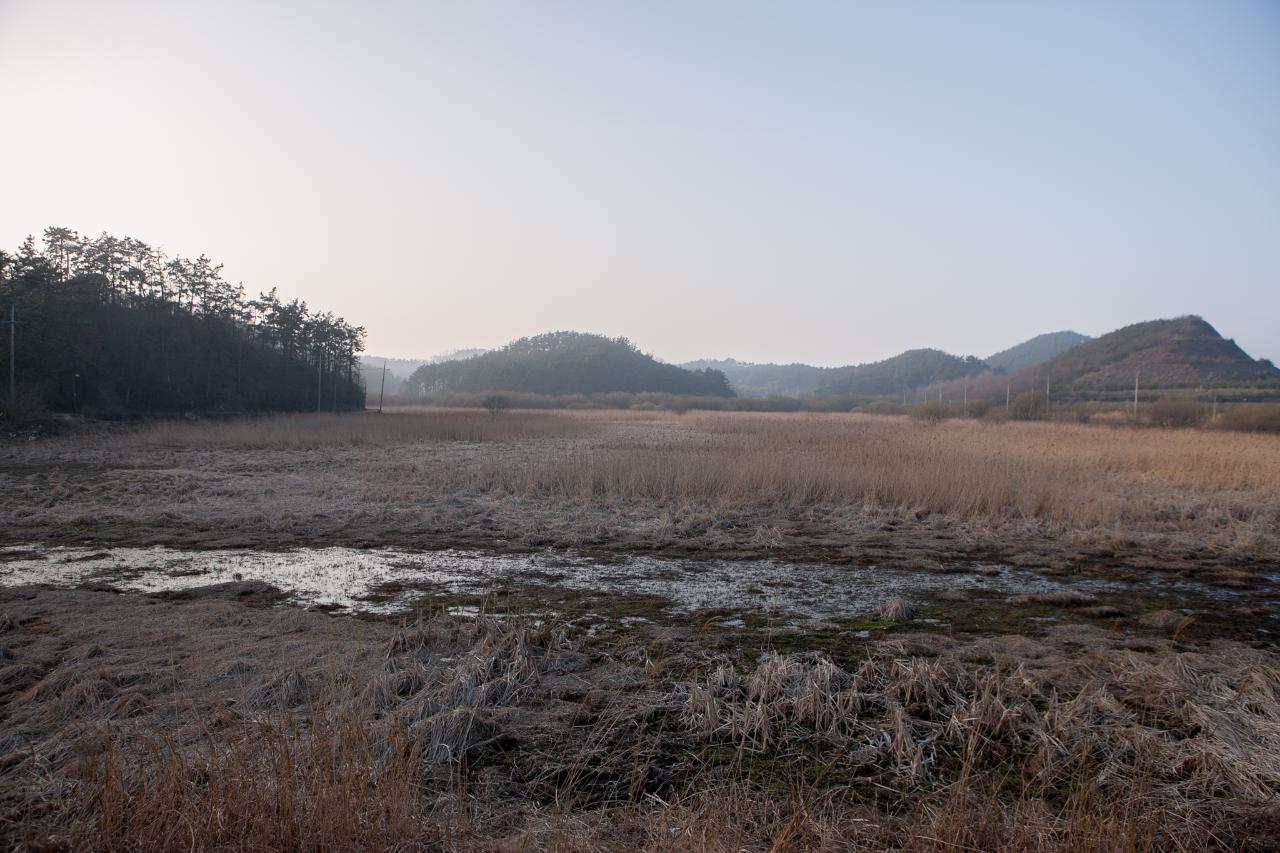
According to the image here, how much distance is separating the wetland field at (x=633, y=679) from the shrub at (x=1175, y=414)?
3277 cm

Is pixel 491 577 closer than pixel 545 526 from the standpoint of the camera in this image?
Yes

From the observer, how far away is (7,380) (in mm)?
28172

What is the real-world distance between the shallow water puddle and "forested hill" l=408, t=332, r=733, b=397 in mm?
105655

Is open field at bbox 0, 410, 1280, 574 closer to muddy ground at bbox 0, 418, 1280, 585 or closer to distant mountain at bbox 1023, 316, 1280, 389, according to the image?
muddy ground at bbox 0, 418, 1280, 585

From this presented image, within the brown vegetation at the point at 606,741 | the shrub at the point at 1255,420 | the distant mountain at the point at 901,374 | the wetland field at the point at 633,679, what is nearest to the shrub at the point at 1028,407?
the shrub at the point at 1255,420

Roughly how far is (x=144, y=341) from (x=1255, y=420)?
195ft

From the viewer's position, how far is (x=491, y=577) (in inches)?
298

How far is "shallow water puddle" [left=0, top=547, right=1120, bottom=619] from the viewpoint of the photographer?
6.71 metres

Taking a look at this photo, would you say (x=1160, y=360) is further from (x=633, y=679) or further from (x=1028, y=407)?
(x=633, y=679)

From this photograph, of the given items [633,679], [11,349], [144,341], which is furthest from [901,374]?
[633,679]

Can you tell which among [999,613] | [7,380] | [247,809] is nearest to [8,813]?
[247,809]

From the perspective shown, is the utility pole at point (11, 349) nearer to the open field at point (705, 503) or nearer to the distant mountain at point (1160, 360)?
the open field at point (705, 503)

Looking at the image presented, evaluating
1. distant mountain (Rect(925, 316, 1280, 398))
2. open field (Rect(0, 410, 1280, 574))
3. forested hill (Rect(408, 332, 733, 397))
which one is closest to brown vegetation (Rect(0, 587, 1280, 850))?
open field (Rect(0, 410, 1280, 574))

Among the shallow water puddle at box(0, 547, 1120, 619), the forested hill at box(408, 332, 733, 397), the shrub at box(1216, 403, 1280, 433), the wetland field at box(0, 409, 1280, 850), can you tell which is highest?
the forested hill at box(408, 332, 733, 397)
